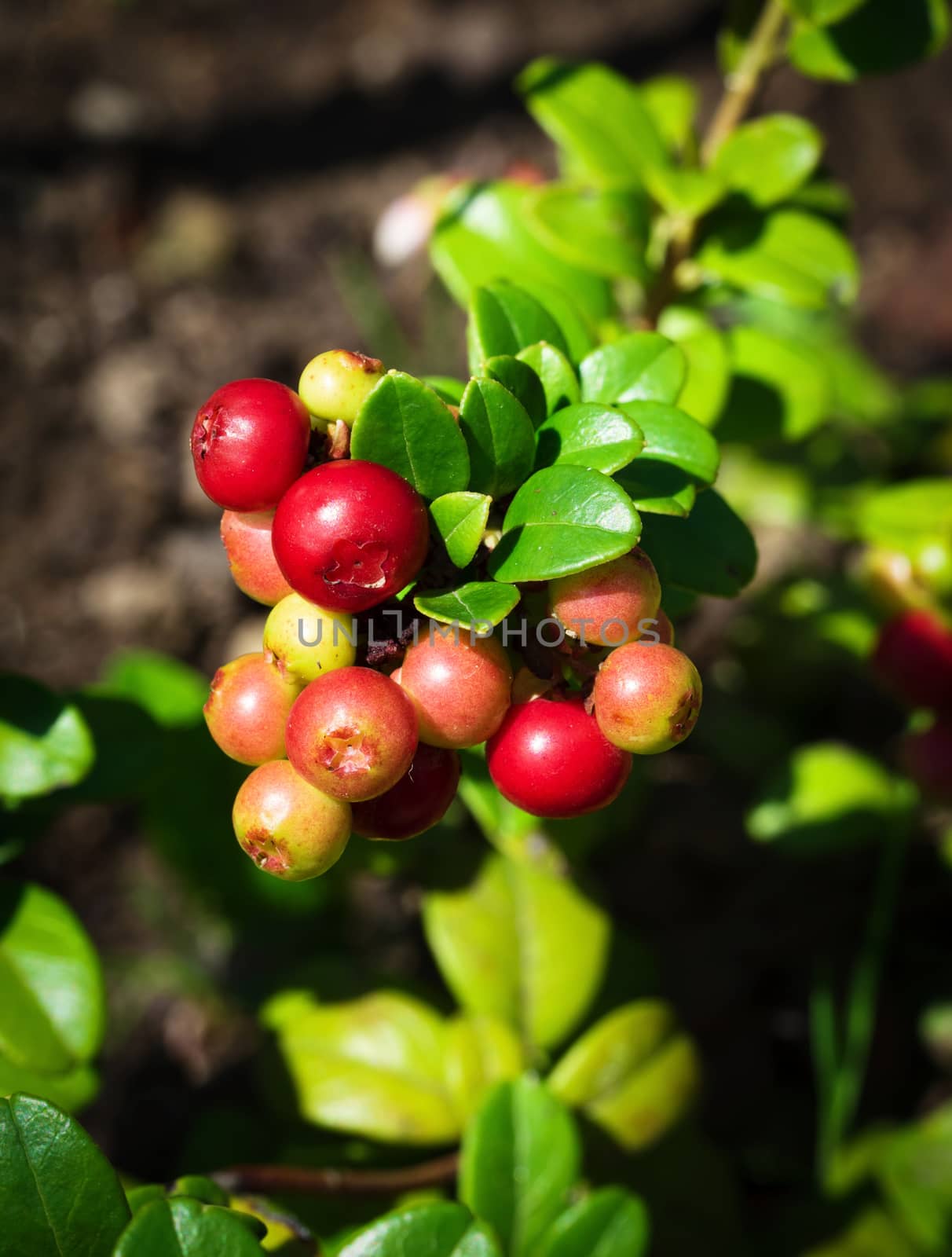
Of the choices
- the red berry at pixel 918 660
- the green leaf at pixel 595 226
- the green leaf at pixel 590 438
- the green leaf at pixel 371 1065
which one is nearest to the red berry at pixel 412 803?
the green leaf at pixel 590 438

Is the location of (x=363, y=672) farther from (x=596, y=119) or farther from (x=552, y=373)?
(x=596, y=119)

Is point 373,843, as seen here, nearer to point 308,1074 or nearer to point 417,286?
point 308,1074

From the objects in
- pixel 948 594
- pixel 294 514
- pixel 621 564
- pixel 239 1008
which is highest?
pixel 294 514

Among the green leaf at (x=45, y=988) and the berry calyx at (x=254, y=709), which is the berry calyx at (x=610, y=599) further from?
the green leaf at (x=45, y=988)

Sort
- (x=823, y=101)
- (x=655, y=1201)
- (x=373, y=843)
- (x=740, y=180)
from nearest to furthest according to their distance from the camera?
(x=740, y=180) < (x=373, y=843) < (x=655, y=1201) < (x=823, y=101)

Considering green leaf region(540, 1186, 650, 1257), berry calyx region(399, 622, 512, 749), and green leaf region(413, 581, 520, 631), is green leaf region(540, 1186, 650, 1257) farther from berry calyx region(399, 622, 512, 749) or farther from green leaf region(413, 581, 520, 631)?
green leaf region(413, 581, 520, 631)

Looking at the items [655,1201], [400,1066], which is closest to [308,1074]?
[400,1066]
